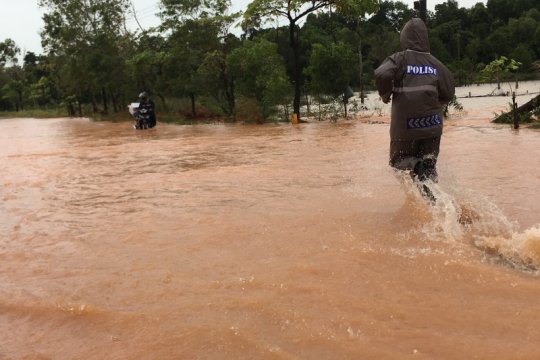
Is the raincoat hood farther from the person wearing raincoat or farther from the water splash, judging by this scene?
the water splash

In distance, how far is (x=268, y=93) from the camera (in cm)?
2128

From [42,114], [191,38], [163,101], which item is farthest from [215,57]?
[42,114]

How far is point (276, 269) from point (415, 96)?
2104 millimetres

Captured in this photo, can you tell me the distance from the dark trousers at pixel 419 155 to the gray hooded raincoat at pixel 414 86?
71 millimetres

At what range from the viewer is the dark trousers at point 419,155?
15.9 feet

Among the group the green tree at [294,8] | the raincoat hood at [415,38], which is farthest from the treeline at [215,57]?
the raincoat hood at [415,38]

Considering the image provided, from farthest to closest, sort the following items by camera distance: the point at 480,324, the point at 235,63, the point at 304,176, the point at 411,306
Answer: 1. the point at 235,63
2. the point at 304,176
3. the point at 411,306
4. the point at 480,324

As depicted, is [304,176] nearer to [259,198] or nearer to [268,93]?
[259,198]

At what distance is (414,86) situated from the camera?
4680 millimetres

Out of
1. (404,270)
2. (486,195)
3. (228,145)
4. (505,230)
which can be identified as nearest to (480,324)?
(404,270)

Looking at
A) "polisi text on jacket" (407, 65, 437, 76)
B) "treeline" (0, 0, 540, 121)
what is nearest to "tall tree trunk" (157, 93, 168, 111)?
"treeline" (0, 0, 540, 121)

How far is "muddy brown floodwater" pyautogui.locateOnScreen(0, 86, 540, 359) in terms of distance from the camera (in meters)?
2.76

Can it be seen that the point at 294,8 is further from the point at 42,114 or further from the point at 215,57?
the point at 42,114

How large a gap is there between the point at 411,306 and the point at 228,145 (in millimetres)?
10992
